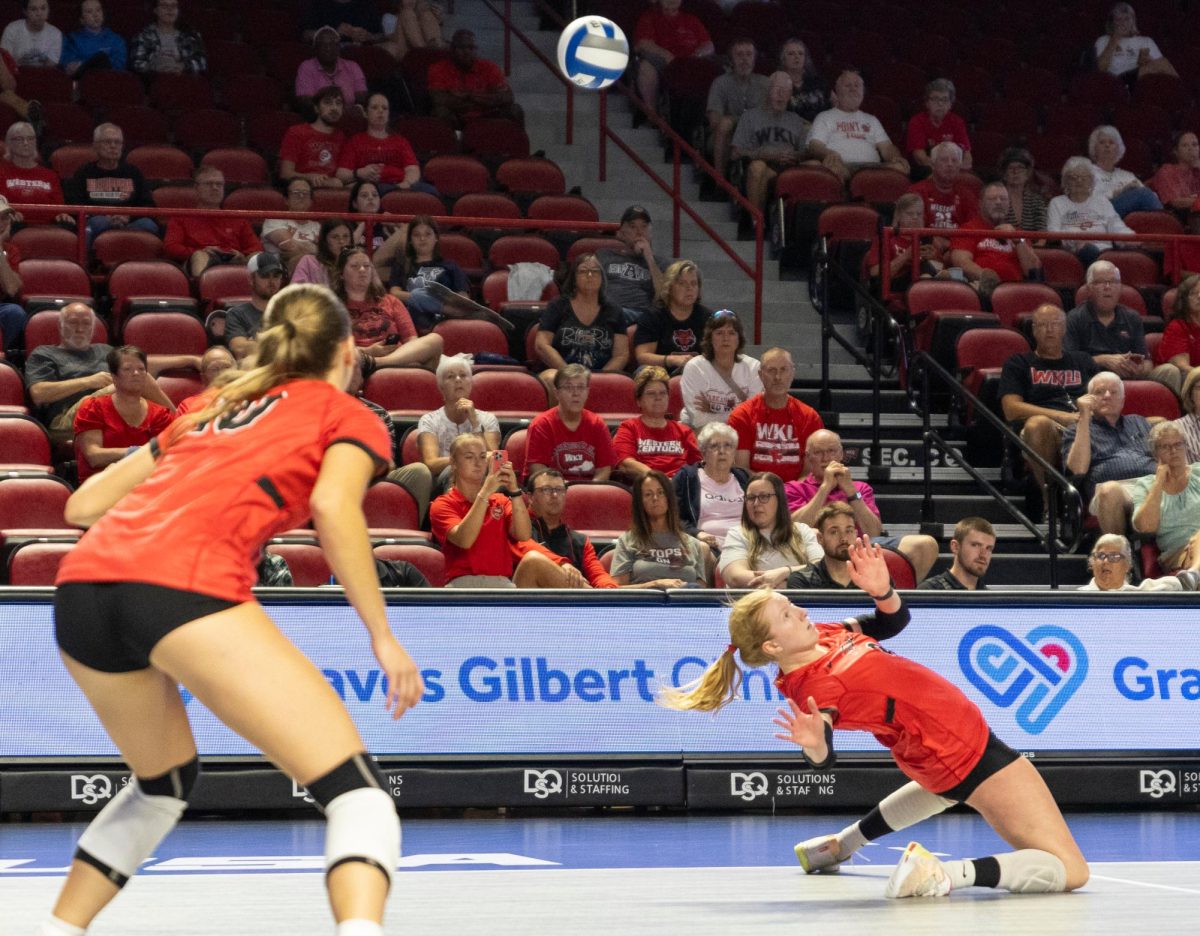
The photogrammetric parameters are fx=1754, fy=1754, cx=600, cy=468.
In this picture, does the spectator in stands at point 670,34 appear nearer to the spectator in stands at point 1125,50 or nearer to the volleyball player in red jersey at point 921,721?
the spectator in stands at point 1125,50

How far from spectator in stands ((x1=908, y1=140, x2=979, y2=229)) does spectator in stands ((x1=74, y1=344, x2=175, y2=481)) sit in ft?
24.4

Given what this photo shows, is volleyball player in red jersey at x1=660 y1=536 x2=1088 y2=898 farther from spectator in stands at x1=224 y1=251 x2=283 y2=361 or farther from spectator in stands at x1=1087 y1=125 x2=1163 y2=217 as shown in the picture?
spectator in stands at x1=1087 y1=125 x2=1163 y2=217

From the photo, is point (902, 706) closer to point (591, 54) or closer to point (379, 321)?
point (379, 321)

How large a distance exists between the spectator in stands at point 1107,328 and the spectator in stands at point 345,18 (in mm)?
7095

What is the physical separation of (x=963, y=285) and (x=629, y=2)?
5695 millimetres

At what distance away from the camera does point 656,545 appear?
10406 mm

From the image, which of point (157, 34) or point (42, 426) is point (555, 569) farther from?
point (157, 34)

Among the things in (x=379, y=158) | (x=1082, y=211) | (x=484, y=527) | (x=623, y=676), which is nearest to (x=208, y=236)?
(x=379, y=158)

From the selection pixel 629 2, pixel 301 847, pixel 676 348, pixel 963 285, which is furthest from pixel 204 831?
pixel 629 2

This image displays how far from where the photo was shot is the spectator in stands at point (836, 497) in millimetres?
10828

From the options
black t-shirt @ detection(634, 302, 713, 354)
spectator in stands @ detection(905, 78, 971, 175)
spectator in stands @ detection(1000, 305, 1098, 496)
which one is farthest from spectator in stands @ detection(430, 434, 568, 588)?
spectator in stands @ detection(905, 78, 971, 175)

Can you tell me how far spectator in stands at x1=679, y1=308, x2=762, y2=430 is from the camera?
12.2 metres

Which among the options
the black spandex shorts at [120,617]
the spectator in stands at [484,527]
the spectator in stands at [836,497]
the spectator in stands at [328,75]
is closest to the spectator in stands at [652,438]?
the spectator in stands at [836,497]

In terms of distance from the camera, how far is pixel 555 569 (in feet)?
32.8
